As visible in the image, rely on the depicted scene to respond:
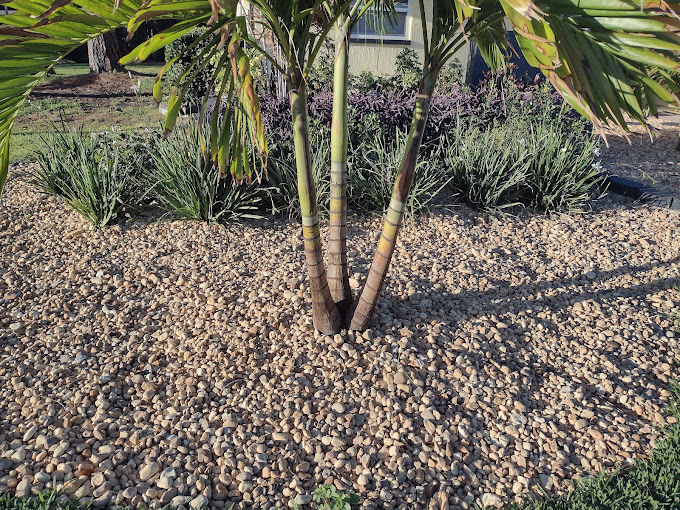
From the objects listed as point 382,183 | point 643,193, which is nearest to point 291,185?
point 382,183

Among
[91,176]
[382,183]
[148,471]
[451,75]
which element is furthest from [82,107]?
[148,471]

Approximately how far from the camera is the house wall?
8477 mm

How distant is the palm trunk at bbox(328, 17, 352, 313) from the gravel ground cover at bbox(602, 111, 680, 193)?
404cm

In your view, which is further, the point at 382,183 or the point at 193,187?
the point at 382,183

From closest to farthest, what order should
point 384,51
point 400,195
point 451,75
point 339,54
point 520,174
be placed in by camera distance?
point 339,54, point 400,195, point 520,174, point 451,75, point 384,51

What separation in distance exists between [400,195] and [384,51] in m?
6.86

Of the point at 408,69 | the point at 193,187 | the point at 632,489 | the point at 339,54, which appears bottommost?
the point at 632,489

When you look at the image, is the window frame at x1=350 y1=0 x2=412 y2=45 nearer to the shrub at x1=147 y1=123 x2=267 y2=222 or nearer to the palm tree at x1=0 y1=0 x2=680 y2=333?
the shrub at x1=147 y1=123 x2=267 y2=222

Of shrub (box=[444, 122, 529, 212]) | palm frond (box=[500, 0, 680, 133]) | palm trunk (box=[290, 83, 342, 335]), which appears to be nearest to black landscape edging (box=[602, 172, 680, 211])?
shrub (box=[444, 122, 529, 212])

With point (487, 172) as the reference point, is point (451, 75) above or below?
above

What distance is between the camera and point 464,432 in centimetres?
247

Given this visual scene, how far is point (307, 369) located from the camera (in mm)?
2775

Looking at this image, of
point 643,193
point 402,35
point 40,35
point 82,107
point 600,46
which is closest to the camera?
point 600,46

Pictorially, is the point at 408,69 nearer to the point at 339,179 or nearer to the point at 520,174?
the point at 520,174
